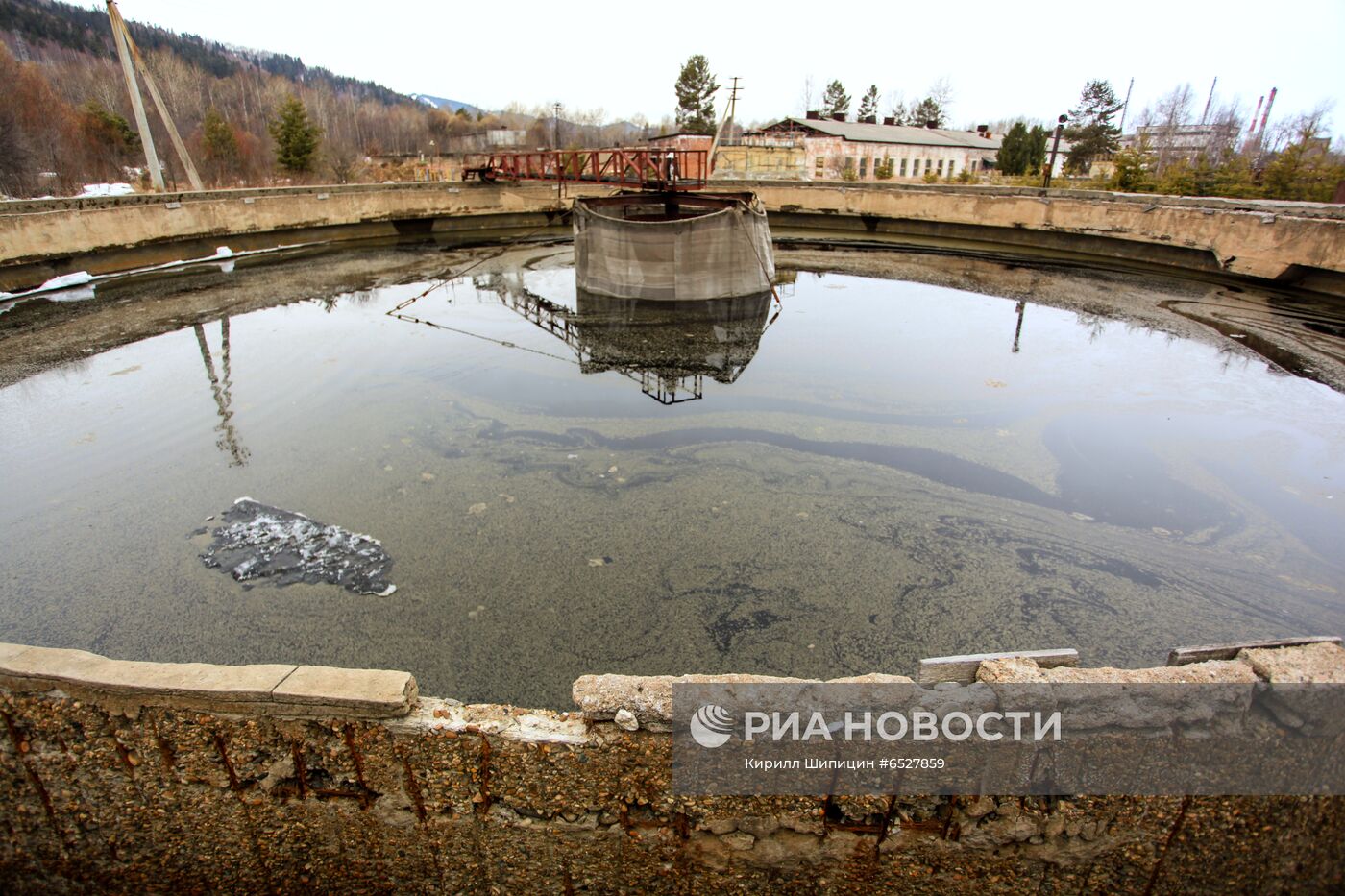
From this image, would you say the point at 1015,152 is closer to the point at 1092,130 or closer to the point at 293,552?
the point at 1092,130

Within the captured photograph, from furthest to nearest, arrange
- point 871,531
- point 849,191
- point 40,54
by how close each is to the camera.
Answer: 1. point 40,54
2. point 849,191
3. point 871,531

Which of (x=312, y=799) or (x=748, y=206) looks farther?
(x=748, y=206)

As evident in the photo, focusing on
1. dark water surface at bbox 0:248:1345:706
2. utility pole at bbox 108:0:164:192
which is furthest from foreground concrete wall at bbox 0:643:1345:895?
utility pole at bbox 108:0:164:192

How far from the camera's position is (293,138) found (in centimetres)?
3259

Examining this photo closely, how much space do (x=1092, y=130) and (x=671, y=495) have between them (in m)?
50.2

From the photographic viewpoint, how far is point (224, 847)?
2906 millimetres

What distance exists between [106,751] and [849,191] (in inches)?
Result: 942

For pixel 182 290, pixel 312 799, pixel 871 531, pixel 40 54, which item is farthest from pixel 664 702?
pixel 40 54

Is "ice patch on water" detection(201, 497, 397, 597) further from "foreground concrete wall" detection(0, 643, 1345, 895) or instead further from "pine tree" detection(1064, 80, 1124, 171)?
"pine tree" detection(1064, 80, 1124, 171)

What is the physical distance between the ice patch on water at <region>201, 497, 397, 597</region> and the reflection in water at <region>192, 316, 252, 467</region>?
4.16 ft

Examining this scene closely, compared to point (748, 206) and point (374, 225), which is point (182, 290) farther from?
point (748, 206)

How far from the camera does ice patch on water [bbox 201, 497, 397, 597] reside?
4.68 m

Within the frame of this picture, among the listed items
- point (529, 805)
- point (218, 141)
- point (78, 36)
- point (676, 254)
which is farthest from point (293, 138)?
point (78, 36)

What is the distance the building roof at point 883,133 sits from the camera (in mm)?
41750
